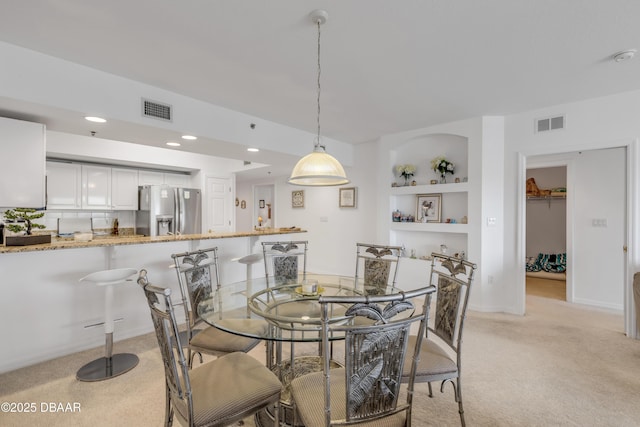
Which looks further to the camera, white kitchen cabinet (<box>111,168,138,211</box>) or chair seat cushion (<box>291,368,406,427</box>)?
white kitchen cabinet (<box>111,168,138,211</box>)

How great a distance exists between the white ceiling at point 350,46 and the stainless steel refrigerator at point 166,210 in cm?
246

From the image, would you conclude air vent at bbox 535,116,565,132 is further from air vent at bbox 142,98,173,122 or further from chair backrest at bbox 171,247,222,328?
air vent at bbox 142,98,173,122

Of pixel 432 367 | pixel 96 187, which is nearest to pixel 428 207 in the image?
pixel 432 367

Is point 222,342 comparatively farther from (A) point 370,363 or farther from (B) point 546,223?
(B) point 546,223

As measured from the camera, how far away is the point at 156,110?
305cm

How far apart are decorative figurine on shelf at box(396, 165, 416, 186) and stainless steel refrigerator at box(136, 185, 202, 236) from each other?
12.7 feet

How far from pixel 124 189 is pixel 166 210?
30.8 inches

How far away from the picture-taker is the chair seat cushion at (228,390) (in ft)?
4.46

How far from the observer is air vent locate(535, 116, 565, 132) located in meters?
3.70

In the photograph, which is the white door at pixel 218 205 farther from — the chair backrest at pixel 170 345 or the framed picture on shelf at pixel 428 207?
the chair backrest at pixel 170 345

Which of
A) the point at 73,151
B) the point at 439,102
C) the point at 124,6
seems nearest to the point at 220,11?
the point at 124,6

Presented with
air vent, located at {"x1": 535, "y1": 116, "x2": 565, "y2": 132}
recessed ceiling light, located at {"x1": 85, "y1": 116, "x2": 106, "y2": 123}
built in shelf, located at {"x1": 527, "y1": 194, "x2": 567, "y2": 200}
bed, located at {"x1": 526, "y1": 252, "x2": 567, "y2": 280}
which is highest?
air vent, located at {"x1": 535, "y1": 116, "x2": 565, "y2": 132}

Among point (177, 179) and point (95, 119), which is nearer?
point (95, 119)

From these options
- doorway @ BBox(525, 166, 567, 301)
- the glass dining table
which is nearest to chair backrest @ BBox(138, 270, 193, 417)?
the glass dining table
